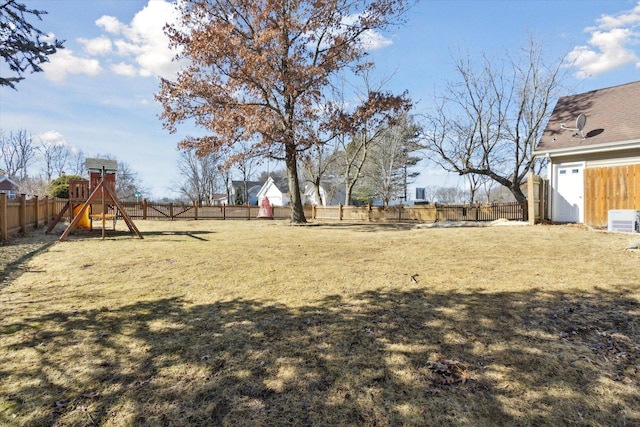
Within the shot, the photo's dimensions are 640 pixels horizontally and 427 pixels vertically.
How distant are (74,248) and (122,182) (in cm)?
5272

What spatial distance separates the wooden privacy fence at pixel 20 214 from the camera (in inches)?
352

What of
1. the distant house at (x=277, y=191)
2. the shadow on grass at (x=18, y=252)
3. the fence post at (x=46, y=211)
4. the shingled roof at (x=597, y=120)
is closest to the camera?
the shadow on grass at (x=18, y=252)

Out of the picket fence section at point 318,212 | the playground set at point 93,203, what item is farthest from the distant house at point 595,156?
the playground set at point 93,203

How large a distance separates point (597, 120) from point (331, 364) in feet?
48.7

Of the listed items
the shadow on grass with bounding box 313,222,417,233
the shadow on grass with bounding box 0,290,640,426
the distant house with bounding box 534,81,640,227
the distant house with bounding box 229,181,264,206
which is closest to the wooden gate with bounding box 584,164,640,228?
the distant house with bounding box 534,81,640,227

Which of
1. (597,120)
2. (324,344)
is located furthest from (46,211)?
(597,120)

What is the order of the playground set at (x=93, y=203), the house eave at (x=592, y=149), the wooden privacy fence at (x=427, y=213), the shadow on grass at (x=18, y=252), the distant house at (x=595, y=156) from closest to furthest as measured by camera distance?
the shadow on grass at (x=18, y=252)
the playground set at (x=93, y=203)
the house eave at (x=592, y=149)
the distant house at (x=595, y=156)
the wooden privacy fence at (x=427, y=213)

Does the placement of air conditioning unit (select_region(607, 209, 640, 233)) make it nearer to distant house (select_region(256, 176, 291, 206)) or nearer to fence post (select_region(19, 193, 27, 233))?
fence post (select_region(19, 193, 27, 233))

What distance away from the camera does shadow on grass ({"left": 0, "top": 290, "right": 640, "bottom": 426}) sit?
224cm

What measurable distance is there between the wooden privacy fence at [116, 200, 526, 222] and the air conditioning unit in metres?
6.64

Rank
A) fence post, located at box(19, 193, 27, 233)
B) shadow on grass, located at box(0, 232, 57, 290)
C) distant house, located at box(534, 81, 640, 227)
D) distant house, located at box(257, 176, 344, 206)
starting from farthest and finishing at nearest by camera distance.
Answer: distant house, located at box(257, 176, 344, 206), distant house, located at box(534, 81, 640, 227), fence post, located at box(19, 193, 27, 233), shadow on grass, located at box(0, 232, 57, 290)

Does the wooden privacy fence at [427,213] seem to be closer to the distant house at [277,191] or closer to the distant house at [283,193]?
the distant house at [283,193]

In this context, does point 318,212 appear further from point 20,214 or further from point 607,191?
point 20,214

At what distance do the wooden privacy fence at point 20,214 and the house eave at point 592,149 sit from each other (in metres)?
17.0
